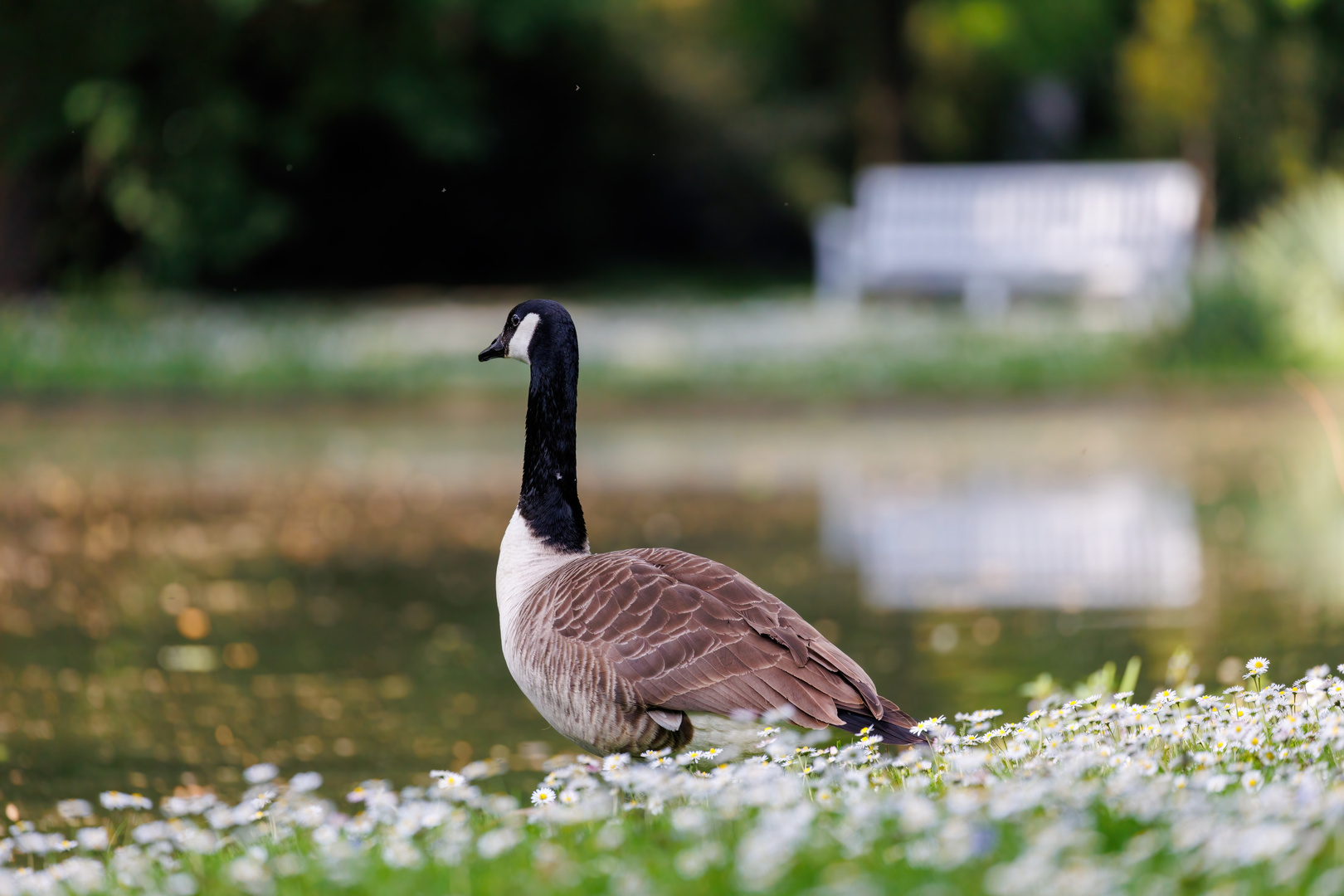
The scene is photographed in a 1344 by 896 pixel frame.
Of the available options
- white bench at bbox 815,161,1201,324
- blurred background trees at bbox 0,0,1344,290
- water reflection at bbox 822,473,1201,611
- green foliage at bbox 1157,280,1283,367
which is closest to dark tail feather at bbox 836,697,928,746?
water reflection at bbox 822,473,1201,611

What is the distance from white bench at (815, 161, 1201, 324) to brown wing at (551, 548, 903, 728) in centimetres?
1375

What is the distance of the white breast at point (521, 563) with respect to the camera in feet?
14.9

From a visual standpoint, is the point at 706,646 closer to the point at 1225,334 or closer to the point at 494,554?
the point at 494,554

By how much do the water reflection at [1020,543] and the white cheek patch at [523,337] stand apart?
313cm

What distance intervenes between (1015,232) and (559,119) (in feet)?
28.2

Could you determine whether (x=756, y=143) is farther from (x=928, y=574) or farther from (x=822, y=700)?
(x=822, y=700)

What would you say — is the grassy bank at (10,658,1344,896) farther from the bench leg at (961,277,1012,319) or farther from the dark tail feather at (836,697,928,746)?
the bench leg at (961,277,1012,319)

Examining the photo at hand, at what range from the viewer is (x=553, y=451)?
15.7 ft

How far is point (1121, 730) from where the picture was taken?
404 cm

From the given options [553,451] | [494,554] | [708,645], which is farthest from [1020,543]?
[708,645]

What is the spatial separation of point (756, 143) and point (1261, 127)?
906cm

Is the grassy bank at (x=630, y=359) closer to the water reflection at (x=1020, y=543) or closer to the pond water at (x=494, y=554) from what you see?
the pond water at (x=494, y=554)

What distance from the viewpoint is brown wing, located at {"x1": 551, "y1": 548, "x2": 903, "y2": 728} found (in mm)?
3887

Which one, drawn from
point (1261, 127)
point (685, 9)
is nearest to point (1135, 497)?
point (1261, 127)
